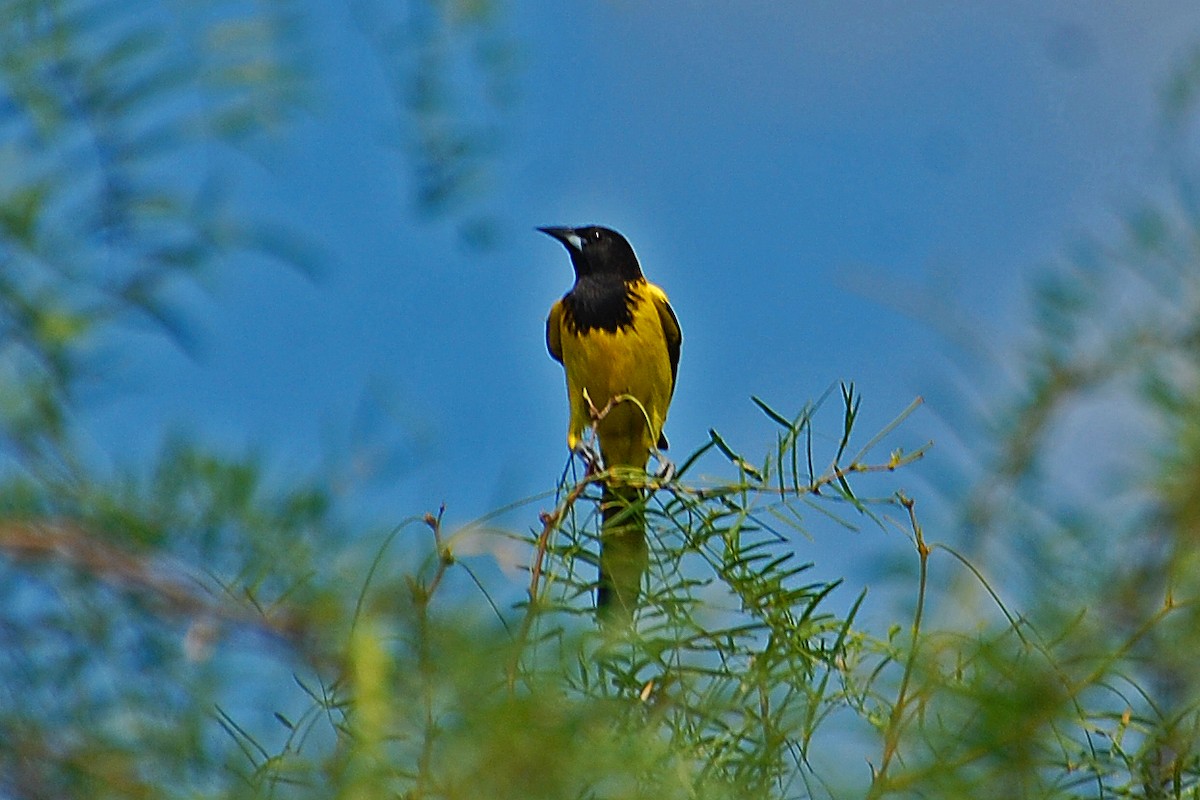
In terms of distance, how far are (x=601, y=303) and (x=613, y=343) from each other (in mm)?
192

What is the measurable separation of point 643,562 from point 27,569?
449 mm

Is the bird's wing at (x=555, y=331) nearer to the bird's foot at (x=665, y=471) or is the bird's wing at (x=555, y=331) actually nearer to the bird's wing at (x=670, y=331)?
the bird's wing at (x=670, y=331)

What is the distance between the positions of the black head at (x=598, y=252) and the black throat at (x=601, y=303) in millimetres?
48

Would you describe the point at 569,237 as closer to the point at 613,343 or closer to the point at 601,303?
the point at 601,303

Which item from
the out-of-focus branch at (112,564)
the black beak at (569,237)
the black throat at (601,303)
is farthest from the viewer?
the black beak at (569,237)

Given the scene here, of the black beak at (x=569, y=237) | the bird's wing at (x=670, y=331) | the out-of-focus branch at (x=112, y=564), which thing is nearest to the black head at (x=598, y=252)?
the black beak at (x=569, y=237)

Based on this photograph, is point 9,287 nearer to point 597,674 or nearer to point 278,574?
point 278,574

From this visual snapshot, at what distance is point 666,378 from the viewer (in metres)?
3.58

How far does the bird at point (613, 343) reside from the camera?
3.32m

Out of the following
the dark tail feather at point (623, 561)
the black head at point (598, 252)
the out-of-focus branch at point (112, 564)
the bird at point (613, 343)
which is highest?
the black head at point (598, 252)

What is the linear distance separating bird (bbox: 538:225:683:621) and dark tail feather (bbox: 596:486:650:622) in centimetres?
156

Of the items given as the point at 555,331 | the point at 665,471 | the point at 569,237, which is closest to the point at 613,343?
the point at 555,331

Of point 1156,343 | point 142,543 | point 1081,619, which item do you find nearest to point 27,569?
point 142,543

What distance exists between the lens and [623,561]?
4.03ft
